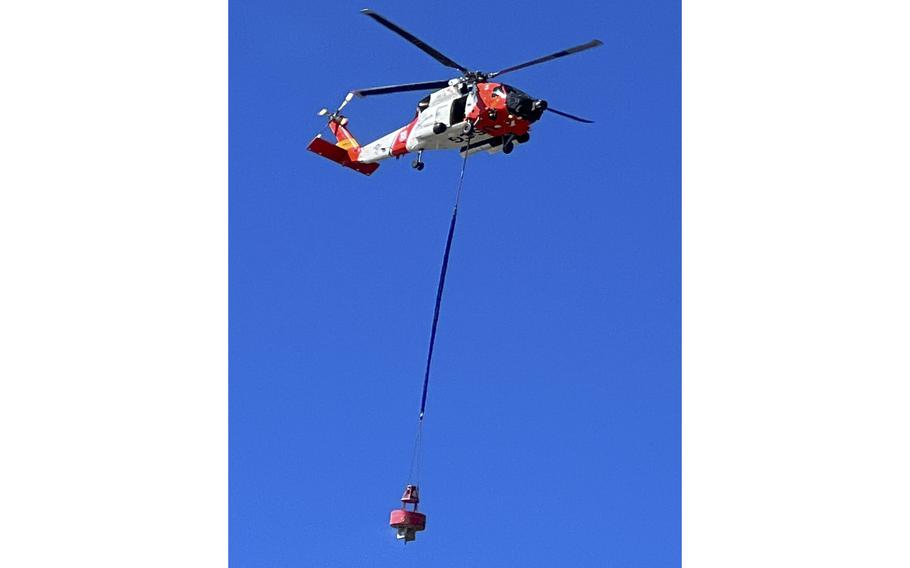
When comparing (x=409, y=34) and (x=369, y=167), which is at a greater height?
(x=369, y=167)

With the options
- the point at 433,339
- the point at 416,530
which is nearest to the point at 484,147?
the point at 433,339

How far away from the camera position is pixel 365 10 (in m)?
22.4

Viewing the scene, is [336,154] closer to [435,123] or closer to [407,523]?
[435,123]

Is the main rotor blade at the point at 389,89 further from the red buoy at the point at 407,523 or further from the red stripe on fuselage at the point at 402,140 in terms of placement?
the red buoy at the point at 407,523

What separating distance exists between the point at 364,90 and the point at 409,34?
6.08 feet

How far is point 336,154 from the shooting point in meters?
29.3

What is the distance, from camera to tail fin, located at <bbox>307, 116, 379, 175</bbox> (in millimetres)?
29141

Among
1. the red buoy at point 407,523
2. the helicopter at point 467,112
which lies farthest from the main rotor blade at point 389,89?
the red buoy at point 407,523

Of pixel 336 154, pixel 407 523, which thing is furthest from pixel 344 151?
pixel 407 523

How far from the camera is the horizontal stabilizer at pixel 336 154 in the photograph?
29.1 metres

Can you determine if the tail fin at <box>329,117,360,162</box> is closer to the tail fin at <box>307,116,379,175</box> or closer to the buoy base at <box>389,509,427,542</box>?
the tail fin at <box>307,116,379,175</box>

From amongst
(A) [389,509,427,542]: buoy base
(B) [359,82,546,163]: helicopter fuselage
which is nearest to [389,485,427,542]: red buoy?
(A) [389,509,427,542]: buoy base

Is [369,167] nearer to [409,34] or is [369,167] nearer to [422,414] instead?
[409,34]
